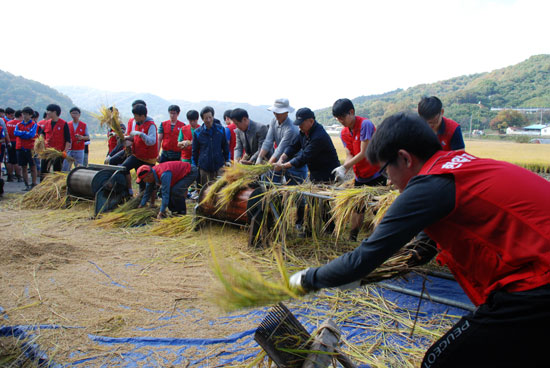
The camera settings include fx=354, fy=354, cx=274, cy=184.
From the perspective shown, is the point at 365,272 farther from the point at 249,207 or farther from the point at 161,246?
the point at 161,246

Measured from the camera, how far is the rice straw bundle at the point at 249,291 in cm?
150

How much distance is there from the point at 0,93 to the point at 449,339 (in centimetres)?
7755

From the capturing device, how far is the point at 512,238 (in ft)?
4.12

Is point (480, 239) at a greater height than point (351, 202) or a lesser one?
greater

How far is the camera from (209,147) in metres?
6.68

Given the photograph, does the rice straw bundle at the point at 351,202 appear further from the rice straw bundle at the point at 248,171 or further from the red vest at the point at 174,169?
the red vest at the point at 174,169

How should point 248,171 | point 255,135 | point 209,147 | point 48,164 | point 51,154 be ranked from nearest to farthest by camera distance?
point 248,171
point 255,135
point 209,147
point 51,154
point 48,164

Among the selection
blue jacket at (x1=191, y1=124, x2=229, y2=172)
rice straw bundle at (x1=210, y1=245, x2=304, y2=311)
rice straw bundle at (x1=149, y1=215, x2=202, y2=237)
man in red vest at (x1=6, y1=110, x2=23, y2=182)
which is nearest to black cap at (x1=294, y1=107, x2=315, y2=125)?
rice straw bundle at (x1=149, y1=215, x2=202, y2=237)

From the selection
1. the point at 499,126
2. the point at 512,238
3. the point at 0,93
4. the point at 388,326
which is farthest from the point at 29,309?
the point at 0,93

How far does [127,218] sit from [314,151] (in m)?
3.57

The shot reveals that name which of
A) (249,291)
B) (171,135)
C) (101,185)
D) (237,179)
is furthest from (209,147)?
(249,291)

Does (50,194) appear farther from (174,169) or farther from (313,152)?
(313,152)

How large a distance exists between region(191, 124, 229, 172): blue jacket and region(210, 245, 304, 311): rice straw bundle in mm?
5233

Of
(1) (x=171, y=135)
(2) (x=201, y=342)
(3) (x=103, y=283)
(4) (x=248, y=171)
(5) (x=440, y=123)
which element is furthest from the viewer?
(1) (x=171, y=135)
